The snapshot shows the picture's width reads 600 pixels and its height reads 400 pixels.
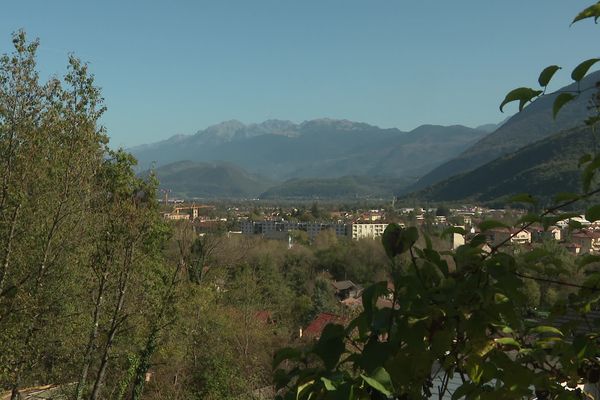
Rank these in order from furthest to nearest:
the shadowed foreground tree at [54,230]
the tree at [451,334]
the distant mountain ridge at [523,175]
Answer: the distant mountain ridge at [523,175] < the shadowed foreground tree at [54,230] < the tree at [451,334]

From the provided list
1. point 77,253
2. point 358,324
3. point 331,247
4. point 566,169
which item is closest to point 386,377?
point 358,324

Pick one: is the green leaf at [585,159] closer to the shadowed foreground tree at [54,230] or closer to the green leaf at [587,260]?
the green leaf at [587,260]

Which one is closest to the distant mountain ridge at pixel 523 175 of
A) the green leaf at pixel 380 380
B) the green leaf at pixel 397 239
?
the green leaf at pixel 397 239

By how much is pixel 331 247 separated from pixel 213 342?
24623mm

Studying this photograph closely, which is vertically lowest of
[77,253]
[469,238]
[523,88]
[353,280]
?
[353,280]

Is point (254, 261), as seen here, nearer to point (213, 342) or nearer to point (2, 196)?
point (213, 342)

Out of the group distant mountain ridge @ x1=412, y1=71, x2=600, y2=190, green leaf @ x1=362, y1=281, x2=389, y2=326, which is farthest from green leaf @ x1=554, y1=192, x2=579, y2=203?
distant mountain ridge @ x1=412, y1=71, x2=600, y2=190

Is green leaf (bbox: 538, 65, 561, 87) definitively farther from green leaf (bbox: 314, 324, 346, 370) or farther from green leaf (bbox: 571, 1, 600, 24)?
green leaf (bbox: 314, 324, 346, 370)

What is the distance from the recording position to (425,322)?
0.84 meters

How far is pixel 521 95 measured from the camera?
0.90 m

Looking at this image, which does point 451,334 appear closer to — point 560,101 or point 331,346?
point 331,346

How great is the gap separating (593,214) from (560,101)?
19 centimetres

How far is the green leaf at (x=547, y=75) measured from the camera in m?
0.87

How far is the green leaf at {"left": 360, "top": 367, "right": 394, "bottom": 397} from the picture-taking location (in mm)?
669
